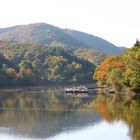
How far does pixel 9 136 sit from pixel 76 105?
31.7 meters

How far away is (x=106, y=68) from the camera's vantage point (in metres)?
118

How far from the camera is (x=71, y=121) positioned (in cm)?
5766

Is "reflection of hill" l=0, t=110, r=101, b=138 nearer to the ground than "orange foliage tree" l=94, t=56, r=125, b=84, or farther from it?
nearer to the ground

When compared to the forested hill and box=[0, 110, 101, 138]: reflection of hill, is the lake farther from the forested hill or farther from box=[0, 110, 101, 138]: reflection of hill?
the forested hill

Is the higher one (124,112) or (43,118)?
(124,112)

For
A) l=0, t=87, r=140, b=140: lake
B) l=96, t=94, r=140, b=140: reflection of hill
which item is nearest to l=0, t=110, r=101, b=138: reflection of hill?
l=0, t=87, r=140, b=140: lake

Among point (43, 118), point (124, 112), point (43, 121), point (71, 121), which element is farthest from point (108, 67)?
point (43, 121)

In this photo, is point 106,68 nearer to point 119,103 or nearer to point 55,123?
point 119,103

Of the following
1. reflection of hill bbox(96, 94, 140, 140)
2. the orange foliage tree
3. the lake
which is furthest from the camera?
the orange foliage tree

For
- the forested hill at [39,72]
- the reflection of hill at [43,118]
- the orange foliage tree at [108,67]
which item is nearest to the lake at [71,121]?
the reflection of hill at [43,118]

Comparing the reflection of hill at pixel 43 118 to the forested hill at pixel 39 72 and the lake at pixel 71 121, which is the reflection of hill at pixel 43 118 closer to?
the lake at pixel 71 121

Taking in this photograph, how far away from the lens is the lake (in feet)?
157

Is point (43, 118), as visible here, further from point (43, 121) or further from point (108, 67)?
point (108, 67)

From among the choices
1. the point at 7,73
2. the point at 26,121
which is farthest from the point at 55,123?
the point at 7,73
